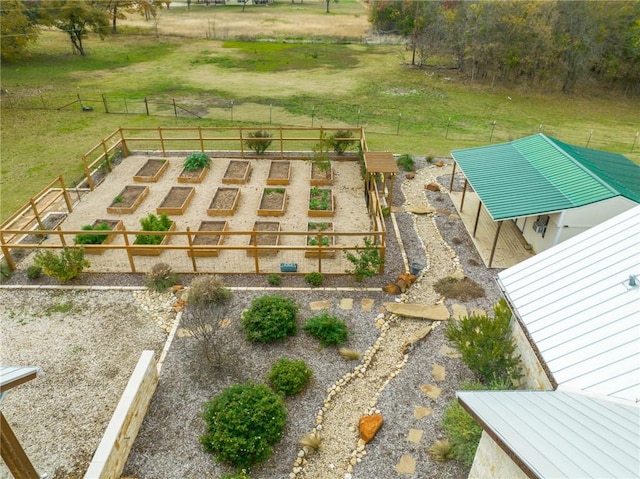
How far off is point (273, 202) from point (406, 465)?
428 inches

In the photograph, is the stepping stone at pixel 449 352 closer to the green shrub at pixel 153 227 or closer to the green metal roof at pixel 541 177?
the green metal roof at pixel 541 177

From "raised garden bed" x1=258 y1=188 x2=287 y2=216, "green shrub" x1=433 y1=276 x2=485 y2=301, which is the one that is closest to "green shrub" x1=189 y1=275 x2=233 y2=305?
"raised garden bed" x1=258 y1=188 x2=287 y2=216

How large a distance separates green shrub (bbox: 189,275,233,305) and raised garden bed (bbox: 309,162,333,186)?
7.84m

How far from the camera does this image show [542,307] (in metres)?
7.50

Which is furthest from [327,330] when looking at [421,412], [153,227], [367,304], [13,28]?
[13,28]

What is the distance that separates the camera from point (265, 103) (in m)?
29.7

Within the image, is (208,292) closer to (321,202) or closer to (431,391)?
(431,391)

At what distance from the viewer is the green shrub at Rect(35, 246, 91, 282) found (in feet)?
37.3

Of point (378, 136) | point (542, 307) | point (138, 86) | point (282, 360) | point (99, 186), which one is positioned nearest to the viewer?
point (542, 307)

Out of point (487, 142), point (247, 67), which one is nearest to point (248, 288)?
point (487, 142)

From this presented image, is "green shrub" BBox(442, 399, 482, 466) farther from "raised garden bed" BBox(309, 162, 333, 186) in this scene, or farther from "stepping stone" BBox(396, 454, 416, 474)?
"raised garden bed" BBox(309, 162, 333, 186)

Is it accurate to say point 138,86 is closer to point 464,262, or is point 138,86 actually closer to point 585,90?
point 464,262

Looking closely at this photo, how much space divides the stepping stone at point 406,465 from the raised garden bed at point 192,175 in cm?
1371

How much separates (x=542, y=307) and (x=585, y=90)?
38.9 m
